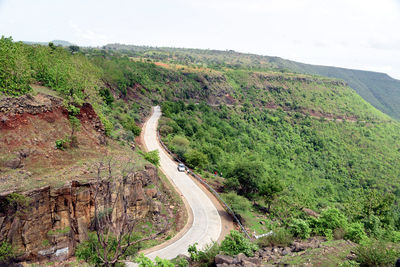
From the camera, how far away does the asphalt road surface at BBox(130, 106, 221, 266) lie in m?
21.0

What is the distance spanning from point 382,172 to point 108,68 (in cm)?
7887

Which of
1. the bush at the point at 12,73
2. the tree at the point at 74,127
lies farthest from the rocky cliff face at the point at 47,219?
the bush at the point at 12,73

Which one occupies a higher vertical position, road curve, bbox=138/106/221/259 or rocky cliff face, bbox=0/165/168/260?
rocky cliff face, bbox=0/165/168/260

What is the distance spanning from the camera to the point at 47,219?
16.2 m

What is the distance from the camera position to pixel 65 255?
16047mm

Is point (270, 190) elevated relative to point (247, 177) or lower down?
lower down

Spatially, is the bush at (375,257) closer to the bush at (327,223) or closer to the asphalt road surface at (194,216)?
the bush at (327,223)

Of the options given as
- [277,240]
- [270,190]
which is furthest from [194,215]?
[277,240]

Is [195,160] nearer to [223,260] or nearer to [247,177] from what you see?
[247,177]

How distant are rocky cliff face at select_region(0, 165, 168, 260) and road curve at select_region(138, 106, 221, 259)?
6.01 metres

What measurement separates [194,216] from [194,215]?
0.54 ft

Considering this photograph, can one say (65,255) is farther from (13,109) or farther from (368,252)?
(368,252)

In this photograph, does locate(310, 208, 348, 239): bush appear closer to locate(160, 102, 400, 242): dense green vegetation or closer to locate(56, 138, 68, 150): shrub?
locate(160, 102, 400, 242): dense green vegetation

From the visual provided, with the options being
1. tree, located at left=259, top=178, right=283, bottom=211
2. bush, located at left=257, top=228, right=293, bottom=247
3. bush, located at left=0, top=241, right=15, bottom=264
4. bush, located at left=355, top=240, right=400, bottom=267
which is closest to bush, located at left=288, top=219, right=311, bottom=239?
bush, located at left=257, top=228, right=293, bottom=247
